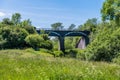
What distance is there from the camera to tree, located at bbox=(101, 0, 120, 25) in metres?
42.6

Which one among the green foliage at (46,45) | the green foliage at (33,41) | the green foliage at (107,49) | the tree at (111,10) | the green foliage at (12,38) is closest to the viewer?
the green foliage at (107,49)

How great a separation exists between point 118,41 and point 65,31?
62.2 m

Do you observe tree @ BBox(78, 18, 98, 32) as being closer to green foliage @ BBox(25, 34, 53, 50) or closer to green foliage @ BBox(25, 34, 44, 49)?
green foliage @ BBox(25, 34, 53, 50)

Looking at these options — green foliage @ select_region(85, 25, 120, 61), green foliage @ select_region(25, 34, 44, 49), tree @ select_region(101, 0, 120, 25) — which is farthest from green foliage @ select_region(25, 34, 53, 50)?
green foliage @ select_region(85, 25, 120, 61)

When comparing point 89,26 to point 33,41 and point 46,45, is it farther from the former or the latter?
point 33,41

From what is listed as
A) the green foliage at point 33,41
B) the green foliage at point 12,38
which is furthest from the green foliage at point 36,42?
the green foliage at point 12,38

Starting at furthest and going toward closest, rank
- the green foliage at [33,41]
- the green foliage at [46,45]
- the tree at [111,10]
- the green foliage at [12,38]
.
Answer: the green foliage at [46,45] → the green foliage at [33,41] → the green foliage at [12,38] → the tree at [111,10]

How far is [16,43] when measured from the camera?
56156 mm

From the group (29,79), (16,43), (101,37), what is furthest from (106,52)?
(29,79)

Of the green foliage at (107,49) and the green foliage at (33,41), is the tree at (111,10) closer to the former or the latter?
the green foliage at (107,49)

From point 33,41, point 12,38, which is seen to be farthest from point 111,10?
point 12,38

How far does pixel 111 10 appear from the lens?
43.8 metres

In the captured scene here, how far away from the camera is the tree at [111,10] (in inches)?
1678

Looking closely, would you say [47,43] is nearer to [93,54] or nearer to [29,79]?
[93,54]
